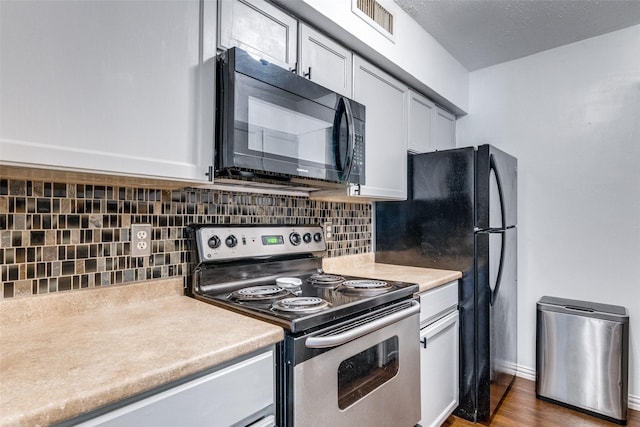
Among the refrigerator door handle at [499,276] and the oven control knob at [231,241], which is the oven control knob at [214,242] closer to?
the oven control knob at [231,241]

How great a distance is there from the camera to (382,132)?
Result: 206 cm

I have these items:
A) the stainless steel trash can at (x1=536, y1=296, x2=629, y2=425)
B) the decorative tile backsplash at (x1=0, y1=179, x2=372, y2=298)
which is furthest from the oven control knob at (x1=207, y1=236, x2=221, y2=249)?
the stainless steel trash can at (x1=536, y1=296, x2=629, y2=425)

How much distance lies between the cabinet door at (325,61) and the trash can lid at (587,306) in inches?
74.8

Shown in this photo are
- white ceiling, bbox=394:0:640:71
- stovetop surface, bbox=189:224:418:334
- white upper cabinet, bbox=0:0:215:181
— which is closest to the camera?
white upper cabinet, bbox=0:0:215:181

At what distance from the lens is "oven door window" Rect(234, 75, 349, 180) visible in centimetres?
122

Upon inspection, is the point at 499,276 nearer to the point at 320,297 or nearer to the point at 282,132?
the point at 320,297

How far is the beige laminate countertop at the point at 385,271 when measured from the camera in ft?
5.99

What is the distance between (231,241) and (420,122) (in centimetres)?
157

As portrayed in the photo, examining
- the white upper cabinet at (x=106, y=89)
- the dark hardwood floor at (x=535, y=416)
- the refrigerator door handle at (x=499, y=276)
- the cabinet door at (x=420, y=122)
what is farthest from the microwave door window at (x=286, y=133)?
the dark hardwood floor at (x=535, y=416)

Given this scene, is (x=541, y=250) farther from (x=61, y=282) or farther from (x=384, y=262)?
(x=61, y=282)

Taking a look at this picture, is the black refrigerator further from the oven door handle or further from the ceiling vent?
the ceiling vent

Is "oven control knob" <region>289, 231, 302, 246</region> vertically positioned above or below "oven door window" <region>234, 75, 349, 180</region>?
below

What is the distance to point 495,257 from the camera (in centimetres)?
210

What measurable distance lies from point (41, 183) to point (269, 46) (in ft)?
3.01
